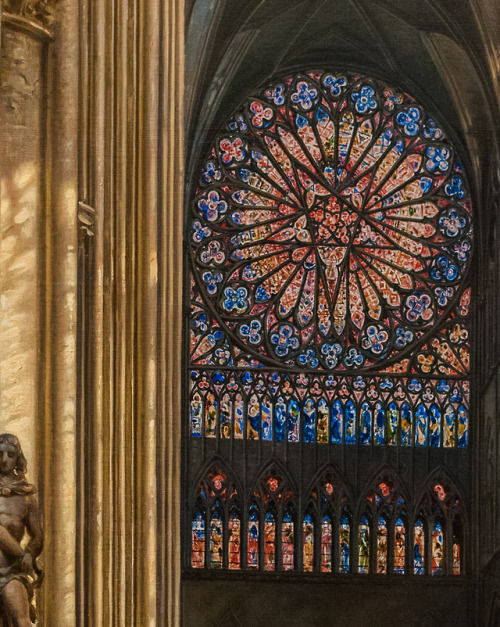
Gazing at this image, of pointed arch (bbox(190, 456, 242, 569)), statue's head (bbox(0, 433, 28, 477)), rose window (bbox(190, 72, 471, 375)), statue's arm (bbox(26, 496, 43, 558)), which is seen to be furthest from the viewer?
rose window (bbox(190, 72, 471, 375))

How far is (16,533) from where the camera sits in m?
4.86

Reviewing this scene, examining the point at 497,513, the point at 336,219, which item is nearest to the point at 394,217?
the point at 336,219

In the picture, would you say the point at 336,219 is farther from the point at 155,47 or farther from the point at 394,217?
the point at 155,47

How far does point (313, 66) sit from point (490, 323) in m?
3.67

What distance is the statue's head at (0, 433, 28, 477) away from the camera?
4.75m

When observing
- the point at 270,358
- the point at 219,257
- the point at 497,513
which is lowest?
the point at 497,513

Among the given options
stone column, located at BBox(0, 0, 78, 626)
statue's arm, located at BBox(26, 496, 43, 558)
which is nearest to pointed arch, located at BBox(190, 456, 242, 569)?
stone column, located at BBox(0, 0, 78, 626)

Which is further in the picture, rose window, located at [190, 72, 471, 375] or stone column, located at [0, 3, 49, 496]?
rose window, located at [190, 72, 471, 375]

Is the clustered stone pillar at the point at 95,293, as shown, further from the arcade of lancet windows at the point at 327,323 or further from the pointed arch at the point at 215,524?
the arcade of lancet windows at the point at 327,323

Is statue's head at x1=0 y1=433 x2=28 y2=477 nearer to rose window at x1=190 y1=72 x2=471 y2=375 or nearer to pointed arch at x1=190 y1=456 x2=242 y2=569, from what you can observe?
pointed arch at x1=190 y1=456 x2=242 y2=569

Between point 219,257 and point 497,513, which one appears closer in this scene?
point 497,513

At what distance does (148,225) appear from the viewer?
21.4 ft

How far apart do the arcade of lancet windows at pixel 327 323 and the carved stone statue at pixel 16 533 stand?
13538mm

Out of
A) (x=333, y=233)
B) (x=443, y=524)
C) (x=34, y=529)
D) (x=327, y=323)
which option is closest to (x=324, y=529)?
(x=443, y=524)
